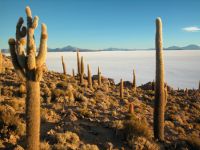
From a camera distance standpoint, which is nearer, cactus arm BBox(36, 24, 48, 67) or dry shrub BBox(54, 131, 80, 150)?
cactus arm BBox(36, 24, 48, 67)

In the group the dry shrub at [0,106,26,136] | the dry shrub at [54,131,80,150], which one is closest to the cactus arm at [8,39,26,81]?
the dry shrub at [0,106,26,136]

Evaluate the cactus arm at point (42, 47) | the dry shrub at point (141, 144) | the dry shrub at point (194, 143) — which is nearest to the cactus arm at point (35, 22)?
the cactus arm at point (42, 47)

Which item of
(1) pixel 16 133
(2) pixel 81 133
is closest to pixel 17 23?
(1) pixel 16 133

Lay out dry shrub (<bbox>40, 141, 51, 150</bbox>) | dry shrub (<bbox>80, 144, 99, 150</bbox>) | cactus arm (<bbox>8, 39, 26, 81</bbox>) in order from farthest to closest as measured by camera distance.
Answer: dry shrub (<bbox>80, 144, 99, 150</bbox>) → dry shrub (<bbox>40, 141, 51, 150</bbox>) → cactus arm (<bbox>8, 39, 26, 81</bbox>)

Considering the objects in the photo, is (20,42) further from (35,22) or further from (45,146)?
(45,146)

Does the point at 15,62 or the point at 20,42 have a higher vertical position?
the point at 20,42

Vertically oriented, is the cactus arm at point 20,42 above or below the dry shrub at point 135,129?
above

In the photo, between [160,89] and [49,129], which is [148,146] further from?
[49,129]

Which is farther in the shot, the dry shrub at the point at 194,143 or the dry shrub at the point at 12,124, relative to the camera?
the dry shrub at the point at 194,143

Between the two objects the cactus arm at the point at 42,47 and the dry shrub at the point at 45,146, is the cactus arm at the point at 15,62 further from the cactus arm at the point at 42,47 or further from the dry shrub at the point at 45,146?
the dry shrub at the point at 45,146

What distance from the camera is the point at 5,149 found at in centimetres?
897

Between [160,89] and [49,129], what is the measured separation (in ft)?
18.9

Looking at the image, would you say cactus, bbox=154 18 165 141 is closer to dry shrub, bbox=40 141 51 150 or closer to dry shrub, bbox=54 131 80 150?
dry shrub, bbox=54 131 80 150

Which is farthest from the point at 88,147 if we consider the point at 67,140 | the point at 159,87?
the point at 159,87
